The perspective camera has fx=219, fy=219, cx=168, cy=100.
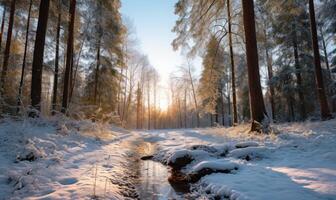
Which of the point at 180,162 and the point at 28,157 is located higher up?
the point at 28,157

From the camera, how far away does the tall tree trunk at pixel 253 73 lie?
858 cm

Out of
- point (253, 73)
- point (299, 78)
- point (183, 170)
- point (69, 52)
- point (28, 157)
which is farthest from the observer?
point (299, 78)

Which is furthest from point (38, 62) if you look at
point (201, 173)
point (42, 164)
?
point (201, 173)

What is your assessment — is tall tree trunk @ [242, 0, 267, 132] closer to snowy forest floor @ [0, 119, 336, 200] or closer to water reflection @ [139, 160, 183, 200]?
snowy forest floor @ [0, 119, 336, 200]

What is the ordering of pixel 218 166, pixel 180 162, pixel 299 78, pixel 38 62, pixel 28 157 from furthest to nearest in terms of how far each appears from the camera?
pixel 299 78 → pixel 38 62 → pixel 180 162 → pixel 218 166 → pixel 28 157

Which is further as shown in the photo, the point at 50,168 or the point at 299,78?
the point at 299,78

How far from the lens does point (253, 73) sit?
8.84 meters

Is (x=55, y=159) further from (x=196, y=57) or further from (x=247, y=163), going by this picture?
(x=196, y=57)

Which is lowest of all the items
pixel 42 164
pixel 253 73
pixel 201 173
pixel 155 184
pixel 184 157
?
pixel 155 184

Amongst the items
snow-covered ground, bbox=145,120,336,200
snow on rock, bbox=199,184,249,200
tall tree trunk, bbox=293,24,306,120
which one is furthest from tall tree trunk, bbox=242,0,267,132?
tall tree trunk, bbox=293,24,306,120

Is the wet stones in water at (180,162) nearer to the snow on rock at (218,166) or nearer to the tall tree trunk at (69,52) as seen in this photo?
the snow on rock at (218,166)

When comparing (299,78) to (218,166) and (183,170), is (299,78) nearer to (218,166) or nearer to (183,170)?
(183,170)

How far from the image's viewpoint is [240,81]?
1179 inches

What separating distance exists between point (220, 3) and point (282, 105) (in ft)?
49.8
